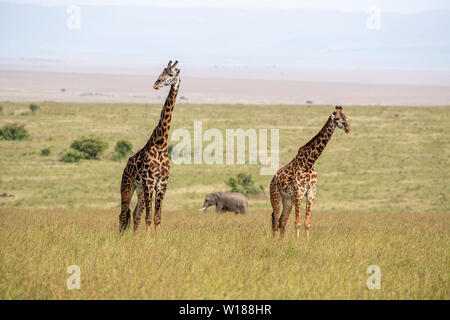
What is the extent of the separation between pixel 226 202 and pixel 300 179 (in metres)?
11.4

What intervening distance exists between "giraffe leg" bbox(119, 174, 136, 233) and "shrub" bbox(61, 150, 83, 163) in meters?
30.5

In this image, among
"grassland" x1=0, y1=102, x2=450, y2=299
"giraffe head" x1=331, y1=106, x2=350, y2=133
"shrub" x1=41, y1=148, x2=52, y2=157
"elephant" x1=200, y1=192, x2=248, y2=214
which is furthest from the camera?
"shrub" x1=41, y1=148, x2=52, y2=157

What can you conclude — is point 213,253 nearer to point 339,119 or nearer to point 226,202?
point 339,119

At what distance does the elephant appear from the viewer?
21766mm

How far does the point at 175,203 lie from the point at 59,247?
20209 millimetres

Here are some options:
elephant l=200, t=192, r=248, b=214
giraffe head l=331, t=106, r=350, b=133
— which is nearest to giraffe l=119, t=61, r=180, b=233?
giraffe head l=331, t=106, r=350, b=133

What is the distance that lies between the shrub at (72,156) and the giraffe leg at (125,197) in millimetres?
30520

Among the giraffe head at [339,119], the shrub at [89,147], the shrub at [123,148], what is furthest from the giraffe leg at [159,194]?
the shrub at [123,148]

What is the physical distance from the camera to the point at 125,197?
11047 millimetres

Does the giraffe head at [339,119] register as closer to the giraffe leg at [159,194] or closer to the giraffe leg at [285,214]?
the giraffe leg at [285,214]

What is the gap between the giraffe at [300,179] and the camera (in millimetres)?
10703

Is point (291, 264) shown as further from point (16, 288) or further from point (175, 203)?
point (175, 203)

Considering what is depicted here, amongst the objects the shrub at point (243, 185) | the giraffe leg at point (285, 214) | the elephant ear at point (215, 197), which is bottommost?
the shrub at point (243, 185)

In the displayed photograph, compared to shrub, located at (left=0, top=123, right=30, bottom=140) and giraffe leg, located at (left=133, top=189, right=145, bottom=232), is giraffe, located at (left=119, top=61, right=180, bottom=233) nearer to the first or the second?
giraffe leg, located at (left=133, top=189, right=145, bottom=232)
